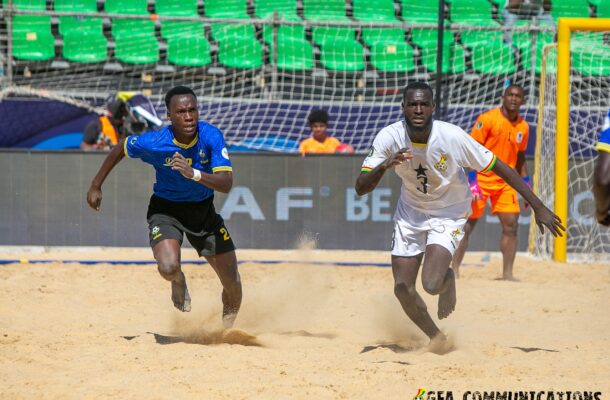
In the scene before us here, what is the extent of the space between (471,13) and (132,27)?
5.77m

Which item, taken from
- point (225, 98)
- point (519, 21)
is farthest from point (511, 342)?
point (519, 21)

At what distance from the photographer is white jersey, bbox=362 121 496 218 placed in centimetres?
591

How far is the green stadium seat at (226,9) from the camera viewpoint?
49.3 feet

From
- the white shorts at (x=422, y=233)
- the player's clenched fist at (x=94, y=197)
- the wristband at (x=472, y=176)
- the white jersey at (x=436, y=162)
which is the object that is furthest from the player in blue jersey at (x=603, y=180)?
the wristband at (x=472, y=176)

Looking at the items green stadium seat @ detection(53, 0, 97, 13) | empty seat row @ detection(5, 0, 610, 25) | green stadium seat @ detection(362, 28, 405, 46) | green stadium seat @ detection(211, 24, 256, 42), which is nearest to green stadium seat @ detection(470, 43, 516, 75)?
empty seat row @ detection(5, 0, 610, 25)

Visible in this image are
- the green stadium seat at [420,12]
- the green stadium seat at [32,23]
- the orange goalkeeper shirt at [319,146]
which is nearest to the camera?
the orange goalkeeper shirt at [319,146]

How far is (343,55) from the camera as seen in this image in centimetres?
1470

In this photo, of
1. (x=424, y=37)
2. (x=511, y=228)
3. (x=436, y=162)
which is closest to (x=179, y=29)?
(x=424, y=37)

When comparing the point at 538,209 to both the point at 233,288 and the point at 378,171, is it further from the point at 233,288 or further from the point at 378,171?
the point at 233,288

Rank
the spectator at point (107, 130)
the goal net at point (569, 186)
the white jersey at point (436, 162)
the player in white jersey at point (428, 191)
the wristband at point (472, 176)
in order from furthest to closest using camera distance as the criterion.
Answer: the spectator at point (107, 130) → the goal net at point (569, 186) → the wristband at point (472, 176) → the white jersey at point (436, 162) → the player in white jersey at point (428, 191)

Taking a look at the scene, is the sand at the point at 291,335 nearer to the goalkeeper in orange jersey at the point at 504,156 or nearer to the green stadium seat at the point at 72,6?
the goalkeeper in orange jersey at the point at 504,156

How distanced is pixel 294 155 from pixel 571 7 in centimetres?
635

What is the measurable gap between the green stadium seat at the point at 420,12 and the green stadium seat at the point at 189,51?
11.4 feet

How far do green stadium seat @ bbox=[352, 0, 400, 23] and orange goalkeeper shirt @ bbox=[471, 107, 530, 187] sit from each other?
5813 millimetres
